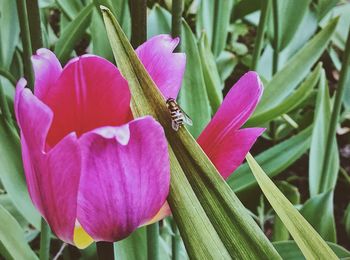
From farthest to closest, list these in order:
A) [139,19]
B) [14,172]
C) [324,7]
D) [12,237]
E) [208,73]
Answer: [324,7], [208,73], [14,172], [12,237], [139,19]

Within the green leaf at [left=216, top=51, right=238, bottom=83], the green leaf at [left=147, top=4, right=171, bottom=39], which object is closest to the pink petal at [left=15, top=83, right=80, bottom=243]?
the green leaf at [left=147, top=4, right=171, bottom=39]

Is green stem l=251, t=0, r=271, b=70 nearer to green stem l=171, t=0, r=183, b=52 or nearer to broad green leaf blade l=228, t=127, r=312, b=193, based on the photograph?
broad green leaf blade l=228, t=127, r=312, b=193

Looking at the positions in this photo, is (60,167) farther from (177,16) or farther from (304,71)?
(304,71)

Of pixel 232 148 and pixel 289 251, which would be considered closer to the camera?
pixel 232 148

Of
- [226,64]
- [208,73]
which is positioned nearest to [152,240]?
[208,73]

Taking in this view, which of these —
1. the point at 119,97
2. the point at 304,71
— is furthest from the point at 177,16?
the point at 304,71

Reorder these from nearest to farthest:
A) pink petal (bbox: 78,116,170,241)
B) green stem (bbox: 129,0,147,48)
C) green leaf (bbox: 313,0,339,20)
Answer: pink petal (bbox: 78,116,170,241) < green stem (bbox: 129,0,147,48) < green leaf (bbox: 313,0,339,20)

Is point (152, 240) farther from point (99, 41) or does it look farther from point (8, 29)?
point (8, 29)
